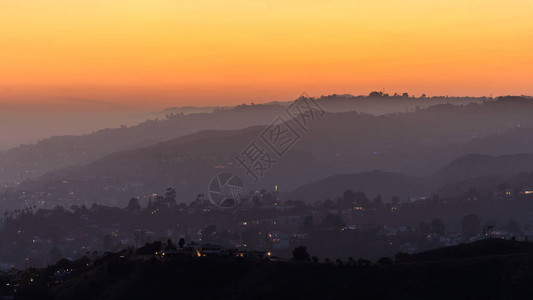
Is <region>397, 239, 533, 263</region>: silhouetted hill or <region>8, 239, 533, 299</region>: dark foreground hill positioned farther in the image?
<region>397, 239, 533, 263</region>: silhouetted hill

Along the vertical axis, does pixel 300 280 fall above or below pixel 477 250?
above

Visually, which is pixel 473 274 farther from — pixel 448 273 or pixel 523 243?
pixel 523 243

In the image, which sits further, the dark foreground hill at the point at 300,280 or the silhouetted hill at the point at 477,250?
the silhouetted hill at the point at 477,250

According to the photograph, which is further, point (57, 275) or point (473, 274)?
point (57, 275)

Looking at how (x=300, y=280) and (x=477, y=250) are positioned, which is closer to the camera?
(x=300, y=280)

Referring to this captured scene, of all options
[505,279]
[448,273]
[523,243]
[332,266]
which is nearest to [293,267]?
[332,266]

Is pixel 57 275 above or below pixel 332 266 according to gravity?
below

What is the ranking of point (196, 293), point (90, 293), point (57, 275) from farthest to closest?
point (57, 275)
point (90, 293)
point (196, 293)

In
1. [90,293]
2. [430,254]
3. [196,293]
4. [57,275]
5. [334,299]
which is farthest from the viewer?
[57,275]
